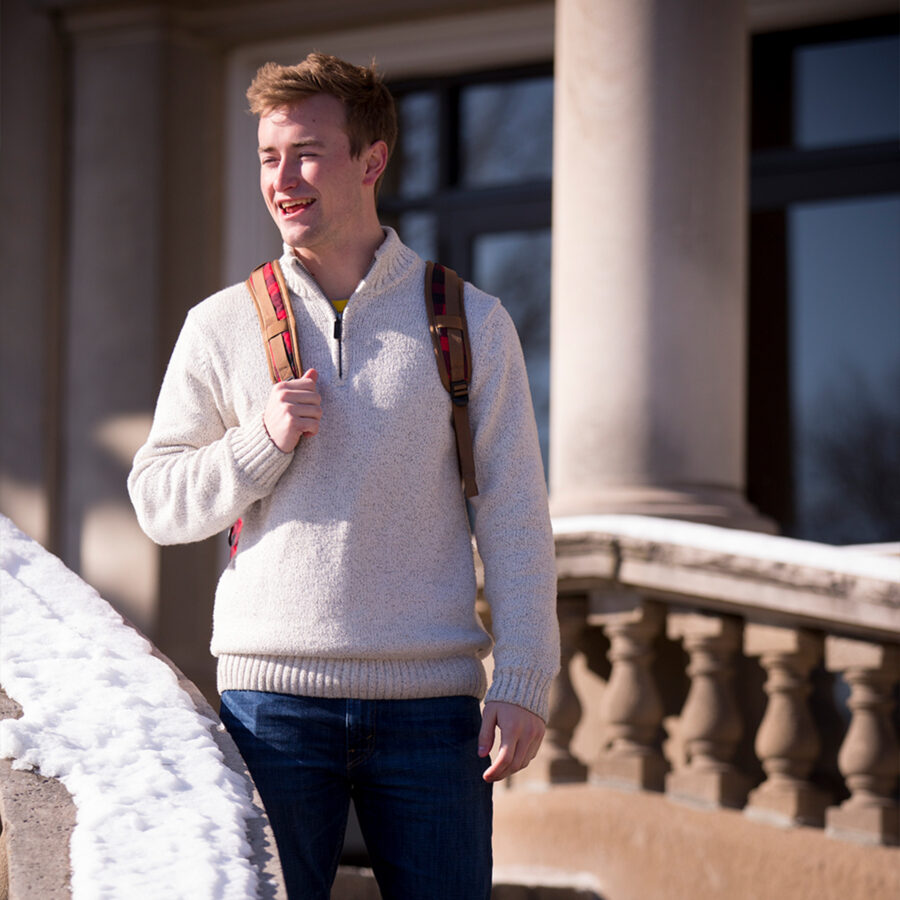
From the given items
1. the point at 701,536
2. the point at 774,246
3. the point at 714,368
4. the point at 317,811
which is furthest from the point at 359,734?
the point at 774,246

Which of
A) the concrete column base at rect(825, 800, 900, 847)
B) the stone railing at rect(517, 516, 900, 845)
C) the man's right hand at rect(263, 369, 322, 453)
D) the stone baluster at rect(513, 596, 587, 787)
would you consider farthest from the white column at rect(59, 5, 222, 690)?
the man's right hand at rect(263, 369, 322, 453)

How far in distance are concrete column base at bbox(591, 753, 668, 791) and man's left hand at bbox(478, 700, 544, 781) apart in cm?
190

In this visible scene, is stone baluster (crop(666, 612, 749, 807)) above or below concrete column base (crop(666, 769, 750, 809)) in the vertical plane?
above

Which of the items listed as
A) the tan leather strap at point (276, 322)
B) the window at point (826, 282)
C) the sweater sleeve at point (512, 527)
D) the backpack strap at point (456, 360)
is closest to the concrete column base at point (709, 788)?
the sweater sleeve at point (512, 527)

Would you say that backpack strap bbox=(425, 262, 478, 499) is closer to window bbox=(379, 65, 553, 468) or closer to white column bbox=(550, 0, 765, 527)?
white column bbox=(550, 0, 765, 527)

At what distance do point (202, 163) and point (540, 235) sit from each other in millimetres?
1882

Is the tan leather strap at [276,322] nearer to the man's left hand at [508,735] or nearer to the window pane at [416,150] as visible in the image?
the man's left hand at [508,735]

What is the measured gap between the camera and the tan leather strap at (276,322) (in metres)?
2.17

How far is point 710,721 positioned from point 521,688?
191 centimetres

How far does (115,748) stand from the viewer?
196 cm

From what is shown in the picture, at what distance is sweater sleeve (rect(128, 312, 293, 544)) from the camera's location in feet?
6.80

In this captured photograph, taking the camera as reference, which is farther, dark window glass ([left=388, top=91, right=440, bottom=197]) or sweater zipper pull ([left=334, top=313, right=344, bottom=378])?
dark window glass ([left=388, top=91, right=440, bottom=197])

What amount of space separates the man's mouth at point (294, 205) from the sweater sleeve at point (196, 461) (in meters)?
0.24

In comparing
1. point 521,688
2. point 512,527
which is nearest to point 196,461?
point 512,527
